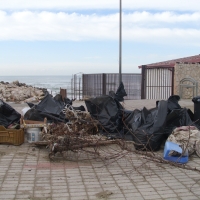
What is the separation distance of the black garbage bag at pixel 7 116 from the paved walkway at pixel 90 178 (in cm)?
120

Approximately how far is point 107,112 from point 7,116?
225 centimetres

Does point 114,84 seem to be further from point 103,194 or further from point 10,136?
point 103,194

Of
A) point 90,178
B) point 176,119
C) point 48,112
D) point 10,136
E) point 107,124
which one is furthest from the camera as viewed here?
point 48,112

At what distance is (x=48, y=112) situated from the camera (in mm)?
6977

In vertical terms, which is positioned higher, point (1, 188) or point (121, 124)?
point (121, 124)

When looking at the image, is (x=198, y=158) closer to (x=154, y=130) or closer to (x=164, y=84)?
(x=154, y=130)

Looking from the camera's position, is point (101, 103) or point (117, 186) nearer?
point (117, 186)

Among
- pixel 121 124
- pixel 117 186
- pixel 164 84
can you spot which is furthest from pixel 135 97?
pixel 117 186

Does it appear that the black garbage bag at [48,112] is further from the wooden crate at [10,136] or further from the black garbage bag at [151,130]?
the black garbage bag at [151,130]

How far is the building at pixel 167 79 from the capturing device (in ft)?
53.5

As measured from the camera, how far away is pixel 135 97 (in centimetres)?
1667

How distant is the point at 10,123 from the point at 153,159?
3.35 metres

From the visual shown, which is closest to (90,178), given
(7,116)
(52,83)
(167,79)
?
(7,116)

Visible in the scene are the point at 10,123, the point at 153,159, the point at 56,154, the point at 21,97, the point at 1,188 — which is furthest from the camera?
the point at 21,97
